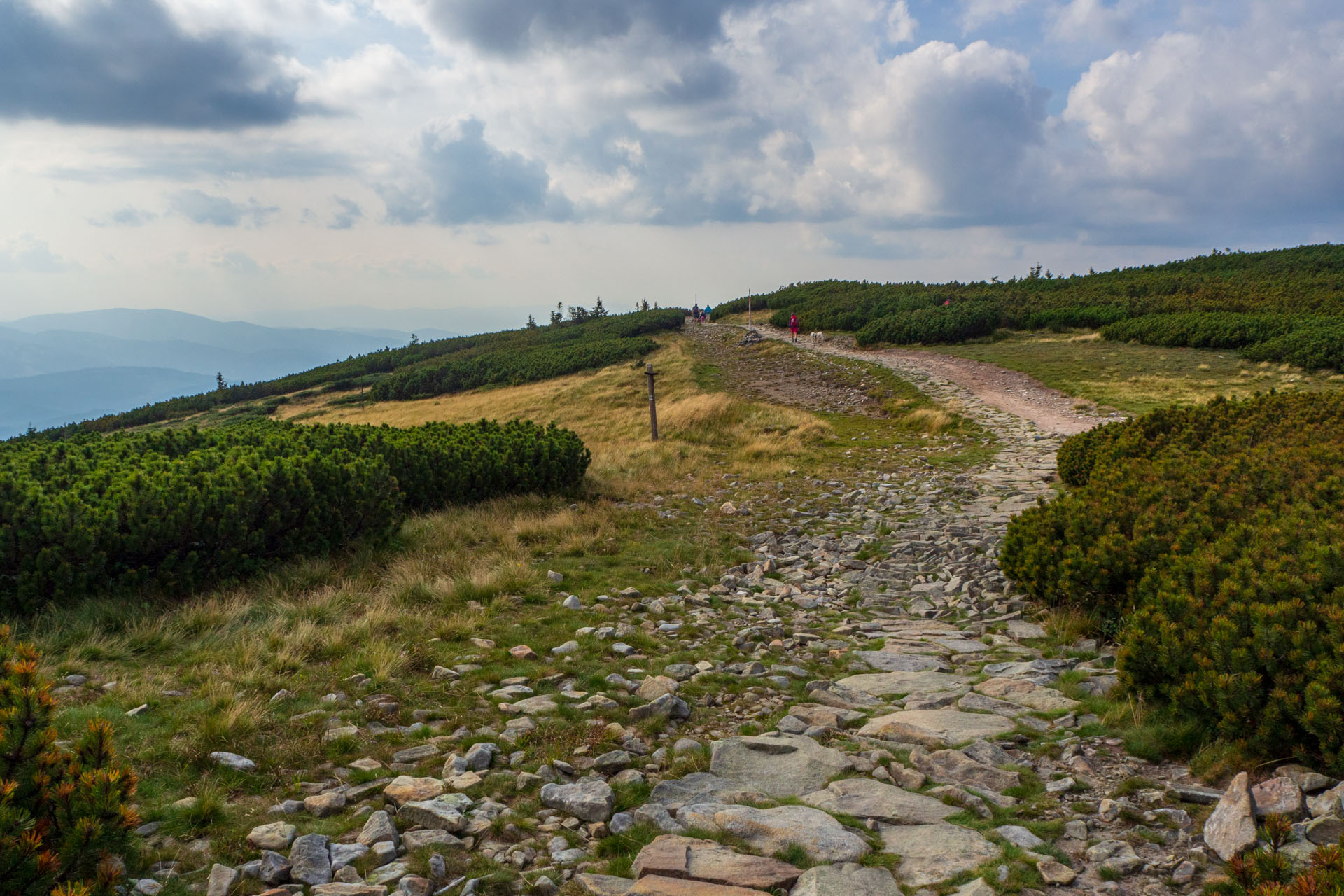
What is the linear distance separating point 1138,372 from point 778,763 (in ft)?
85.5

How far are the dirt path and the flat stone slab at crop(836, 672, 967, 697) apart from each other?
13.4m

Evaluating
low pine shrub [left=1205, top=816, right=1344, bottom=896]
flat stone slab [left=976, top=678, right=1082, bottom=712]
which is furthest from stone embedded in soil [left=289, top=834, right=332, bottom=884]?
flat stone slab [left=976, top=678, right=1082, bottom=712]

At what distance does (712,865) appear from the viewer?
3.43m

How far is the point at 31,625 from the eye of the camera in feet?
21.8

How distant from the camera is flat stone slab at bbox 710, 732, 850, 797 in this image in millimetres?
4434

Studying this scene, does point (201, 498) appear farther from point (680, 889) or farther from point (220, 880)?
point (680, 889)

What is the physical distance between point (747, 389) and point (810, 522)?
61.8 ft

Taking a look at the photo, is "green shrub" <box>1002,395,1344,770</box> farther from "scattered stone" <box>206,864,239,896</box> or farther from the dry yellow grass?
the dry yellow grass

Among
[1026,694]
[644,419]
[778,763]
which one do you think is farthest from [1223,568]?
[644,419]

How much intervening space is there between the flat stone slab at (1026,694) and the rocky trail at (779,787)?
0.02m

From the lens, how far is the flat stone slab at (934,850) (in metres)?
3.39

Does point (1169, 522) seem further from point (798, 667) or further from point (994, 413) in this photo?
point (994, 413)

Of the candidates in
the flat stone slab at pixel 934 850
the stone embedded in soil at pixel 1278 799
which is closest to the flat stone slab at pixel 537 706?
the flat stone slab at pixel 934 850

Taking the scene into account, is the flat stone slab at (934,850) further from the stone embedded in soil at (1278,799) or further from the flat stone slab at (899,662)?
the flat stone slab at (899,662)
